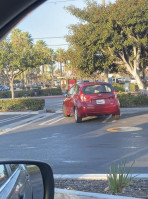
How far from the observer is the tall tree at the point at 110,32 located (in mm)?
15633

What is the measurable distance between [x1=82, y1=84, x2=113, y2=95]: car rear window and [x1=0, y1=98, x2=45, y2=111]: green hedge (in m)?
5.16

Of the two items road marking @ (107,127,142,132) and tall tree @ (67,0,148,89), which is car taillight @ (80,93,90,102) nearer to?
road marking @ (107,127,142,132)

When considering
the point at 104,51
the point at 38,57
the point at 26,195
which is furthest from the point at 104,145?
the point at 38,57

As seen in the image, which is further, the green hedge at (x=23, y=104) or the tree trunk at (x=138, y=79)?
the tree trunk at (x=138, y=79)

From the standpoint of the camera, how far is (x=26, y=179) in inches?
91.0

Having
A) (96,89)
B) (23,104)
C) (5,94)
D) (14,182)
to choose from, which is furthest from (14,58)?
(5,94)

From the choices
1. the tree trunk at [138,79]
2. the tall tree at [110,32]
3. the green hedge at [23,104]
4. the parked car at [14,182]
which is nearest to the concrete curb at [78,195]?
the parked car at [14,182]

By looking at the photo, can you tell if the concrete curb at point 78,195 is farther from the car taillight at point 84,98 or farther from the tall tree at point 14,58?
the tall tree at point 14,58

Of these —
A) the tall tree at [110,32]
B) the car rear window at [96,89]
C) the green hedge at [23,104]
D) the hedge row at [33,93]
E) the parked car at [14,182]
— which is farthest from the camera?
the hedge row at [33,93]

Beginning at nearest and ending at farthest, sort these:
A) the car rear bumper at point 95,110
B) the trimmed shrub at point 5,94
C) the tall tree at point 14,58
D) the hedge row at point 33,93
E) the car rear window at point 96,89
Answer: the car rear bumper at point 95,110
the car rear window at point 96,89
the tall tree at point 14,58
the hedge row at point 33,93
the trimmed shrub at point 5,94

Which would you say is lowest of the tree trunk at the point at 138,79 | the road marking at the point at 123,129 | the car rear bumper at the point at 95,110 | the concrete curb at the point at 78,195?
the concrete curb at the point at 78,195

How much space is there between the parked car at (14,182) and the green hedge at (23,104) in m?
13.8

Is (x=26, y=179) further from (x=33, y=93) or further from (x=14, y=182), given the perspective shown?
(x=33, y=93)

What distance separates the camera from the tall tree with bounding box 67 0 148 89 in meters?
15.6
